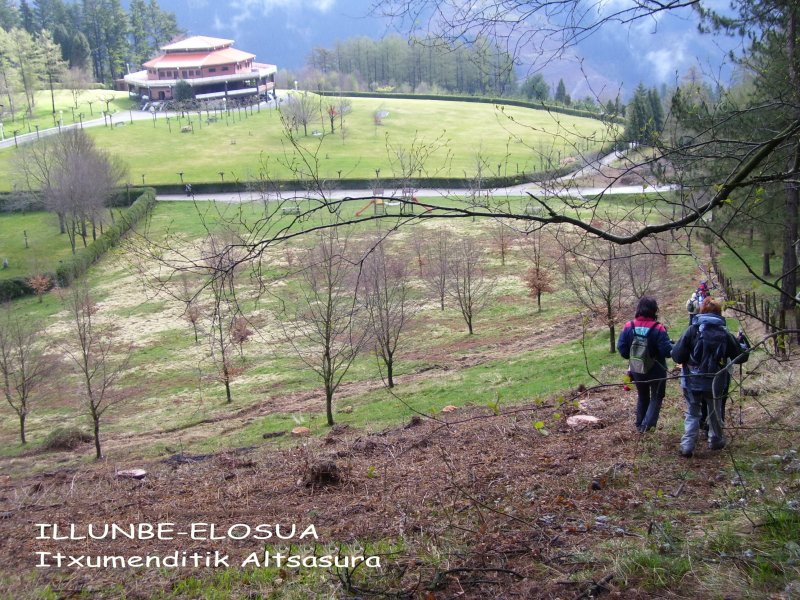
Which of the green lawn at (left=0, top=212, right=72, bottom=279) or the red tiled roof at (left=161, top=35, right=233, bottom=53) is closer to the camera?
the green lawn at (left=0, top=212, right=72, bottom=279)

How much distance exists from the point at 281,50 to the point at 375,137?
5261 inches

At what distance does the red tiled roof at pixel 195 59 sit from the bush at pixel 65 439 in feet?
262

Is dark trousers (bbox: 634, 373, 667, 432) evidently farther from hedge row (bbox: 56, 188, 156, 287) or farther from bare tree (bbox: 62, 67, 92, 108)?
bare tree (bbox: 62, 67, 92, 108)

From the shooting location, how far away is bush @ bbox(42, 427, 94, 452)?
1708cm

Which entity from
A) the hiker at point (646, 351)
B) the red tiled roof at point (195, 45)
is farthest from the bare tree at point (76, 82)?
the hiker at point (646, 351)

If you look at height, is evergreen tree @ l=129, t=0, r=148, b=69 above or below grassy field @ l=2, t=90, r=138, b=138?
above

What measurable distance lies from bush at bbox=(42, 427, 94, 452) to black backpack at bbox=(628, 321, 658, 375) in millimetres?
14919

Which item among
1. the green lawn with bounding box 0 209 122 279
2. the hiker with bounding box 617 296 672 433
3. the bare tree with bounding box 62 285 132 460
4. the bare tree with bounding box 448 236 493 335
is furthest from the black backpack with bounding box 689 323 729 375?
the green lawn with bounding box 0 209 122 279

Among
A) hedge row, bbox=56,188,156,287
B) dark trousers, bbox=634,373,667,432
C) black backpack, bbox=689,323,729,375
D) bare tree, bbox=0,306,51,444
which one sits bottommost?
bare tree, bbox=0,306,51,444

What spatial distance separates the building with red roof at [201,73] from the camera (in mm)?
87938

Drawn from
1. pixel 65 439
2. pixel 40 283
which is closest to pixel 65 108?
pixel 40 283

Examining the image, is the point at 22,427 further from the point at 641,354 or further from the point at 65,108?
the point at 65,108

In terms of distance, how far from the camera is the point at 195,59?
297 ft

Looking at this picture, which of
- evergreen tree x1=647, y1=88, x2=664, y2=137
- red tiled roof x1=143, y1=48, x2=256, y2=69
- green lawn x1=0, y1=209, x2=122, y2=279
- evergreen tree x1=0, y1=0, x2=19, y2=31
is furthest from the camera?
evergreen tree x1=0, y1=0, x2=19, y2=31
